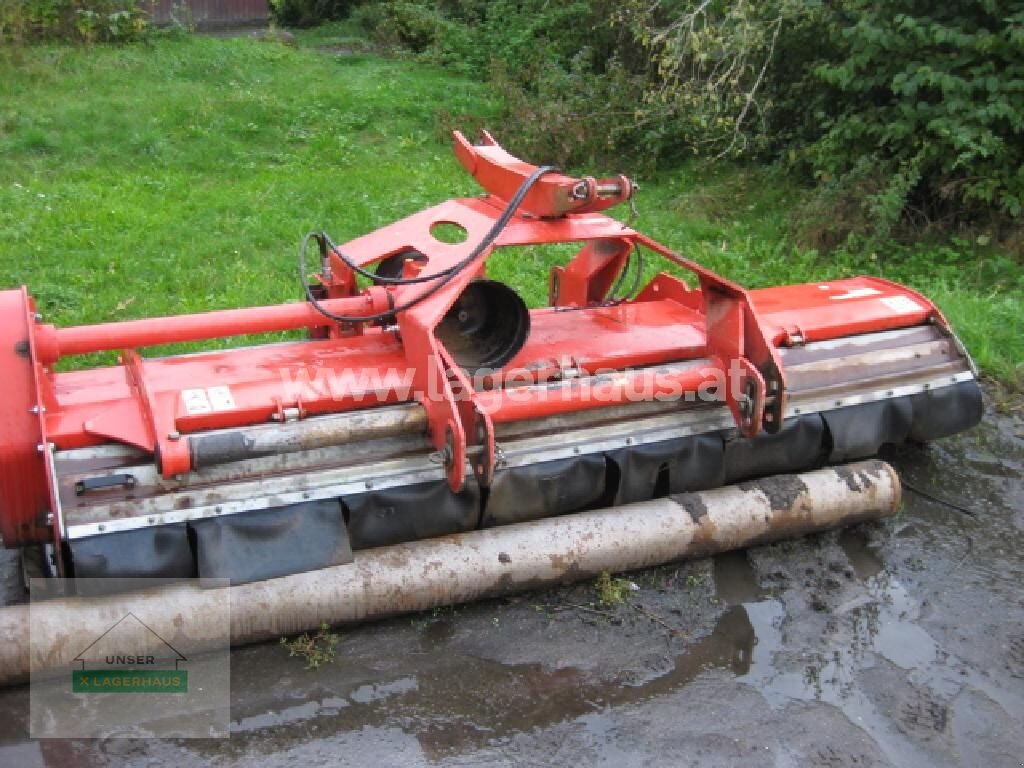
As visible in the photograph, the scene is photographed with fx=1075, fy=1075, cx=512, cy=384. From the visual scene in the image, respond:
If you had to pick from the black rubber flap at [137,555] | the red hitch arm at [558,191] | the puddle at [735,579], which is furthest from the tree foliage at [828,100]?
the black rubber flap at [137,555]

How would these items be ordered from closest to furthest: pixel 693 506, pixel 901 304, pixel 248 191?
pixel 693 506 < pixel 901 304 < pixel 248 191

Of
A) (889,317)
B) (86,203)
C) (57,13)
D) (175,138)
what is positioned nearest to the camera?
(889,317)

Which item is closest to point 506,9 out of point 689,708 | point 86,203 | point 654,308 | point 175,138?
point 175,138

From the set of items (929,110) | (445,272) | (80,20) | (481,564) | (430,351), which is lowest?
(481,564)

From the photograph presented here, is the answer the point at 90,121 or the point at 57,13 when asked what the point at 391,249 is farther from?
the point at 57,13

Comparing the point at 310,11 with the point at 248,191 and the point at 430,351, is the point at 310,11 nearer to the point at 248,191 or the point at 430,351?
the point at 248,191

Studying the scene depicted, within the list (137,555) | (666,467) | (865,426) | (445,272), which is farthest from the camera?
(865,426)

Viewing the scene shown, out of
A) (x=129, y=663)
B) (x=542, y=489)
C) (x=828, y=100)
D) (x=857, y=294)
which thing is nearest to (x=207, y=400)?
(x=129, y=663)

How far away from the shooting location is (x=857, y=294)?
5016 mm

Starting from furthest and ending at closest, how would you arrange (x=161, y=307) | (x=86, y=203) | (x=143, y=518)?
(x=86, y=203)
(x=161, y=307)
(x=143, y=518)

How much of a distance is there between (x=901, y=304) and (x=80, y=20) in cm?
1143

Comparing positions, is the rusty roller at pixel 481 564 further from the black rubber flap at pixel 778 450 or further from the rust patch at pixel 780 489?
the black rubber flap at pixel 778 450

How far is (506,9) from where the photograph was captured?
44.0 feet

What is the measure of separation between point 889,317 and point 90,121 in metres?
8.06
